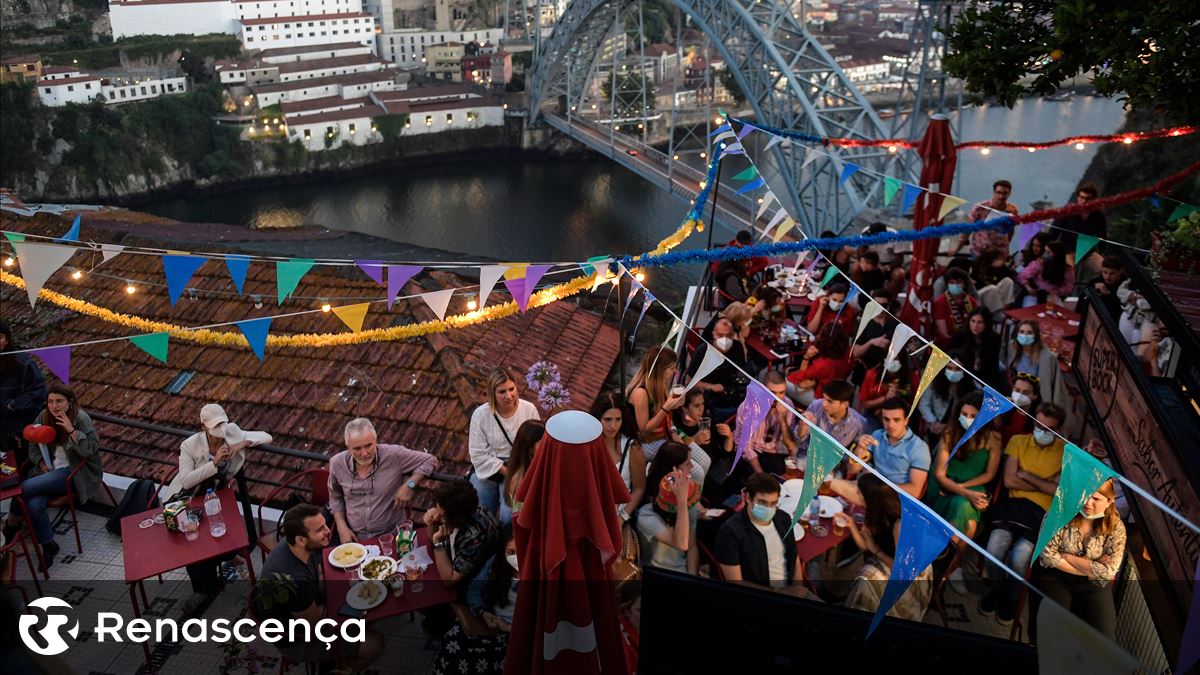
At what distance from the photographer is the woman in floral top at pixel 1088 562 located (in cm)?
387

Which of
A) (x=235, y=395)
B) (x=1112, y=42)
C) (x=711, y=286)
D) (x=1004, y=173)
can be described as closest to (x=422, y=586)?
(x=235, y=395)

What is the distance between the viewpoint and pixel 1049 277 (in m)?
7.01

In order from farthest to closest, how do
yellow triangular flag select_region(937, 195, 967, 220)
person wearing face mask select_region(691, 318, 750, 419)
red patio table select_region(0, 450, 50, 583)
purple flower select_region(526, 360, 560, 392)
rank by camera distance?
yellow triangular flag select_region(937, 195, 967, 220) < purple flower select_region(526, 360, 560, 392) < person wearing face mask select_region(691, 318, 750, 419) < red patio table select_region(0, 450, 50, 583)

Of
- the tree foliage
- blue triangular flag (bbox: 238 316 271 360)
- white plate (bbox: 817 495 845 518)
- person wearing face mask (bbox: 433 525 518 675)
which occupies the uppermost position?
the tree foliage

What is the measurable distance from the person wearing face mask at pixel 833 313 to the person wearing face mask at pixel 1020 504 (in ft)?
6.45

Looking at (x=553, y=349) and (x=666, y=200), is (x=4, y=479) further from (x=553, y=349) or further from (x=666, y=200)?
(x=666, y=200)

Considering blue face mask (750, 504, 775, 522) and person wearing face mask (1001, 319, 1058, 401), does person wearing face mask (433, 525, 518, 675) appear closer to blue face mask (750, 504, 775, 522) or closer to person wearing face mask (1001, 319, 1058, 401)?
blue face mask (750, 504, 775, 522)

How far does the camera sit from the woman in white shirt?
4.62m

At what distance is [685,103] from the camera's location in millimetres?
53969

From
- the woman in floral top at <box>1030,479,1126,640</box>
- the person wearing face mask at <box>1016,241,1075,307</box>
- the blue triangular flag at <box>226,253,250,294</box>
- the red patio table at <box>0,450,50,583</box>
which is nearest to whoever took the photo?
the woman in floral top at <box>1030,479,1126,640</box>

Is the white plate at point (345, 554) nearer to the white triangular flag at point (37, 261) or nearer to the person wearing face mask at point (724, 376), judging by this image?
the person wearing face mask at point (724, 376)

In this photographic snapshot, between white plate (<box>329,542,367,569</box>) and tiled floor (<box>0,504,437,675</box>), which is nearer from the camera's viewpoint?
white plate (<box>329,542,367,569</box>)

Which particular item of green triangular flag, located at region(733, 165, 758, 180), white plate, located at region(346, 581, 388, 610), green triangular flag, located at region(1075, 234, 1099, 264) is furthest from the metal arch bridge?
white plate, located at region(346, 581, 388, 610)

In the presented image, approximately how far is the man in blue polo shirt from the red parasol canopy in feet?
5.92
